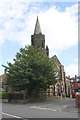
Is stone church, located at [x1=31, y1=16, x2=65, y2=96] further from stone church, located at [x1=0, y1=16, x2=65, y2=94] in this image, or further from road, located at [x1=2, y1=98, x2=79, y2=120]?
road, located at [x1=2, y1=98, x2=79, y2=120]

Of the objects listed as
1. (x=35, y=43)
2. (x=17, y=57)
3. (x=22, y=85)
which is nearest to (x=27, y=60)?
(x=17, y=57)

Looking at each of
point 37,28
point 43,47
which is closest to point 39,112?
point 43,47

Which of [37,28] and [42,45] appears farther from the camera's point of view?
[37,28]

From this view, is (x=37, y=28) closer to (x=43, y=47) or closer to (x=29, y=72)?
(x=43, y=47)

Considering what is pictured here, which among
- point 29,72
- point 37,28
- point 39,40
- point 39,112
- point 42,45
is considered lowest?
point 39,112

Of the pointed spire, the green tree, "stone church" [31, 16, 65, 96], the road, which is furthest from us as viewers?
the pointed spire

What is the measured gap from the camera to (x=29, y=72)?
25688 mm

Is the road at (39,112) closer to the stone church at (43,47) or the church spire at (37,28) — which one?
the stone church at (43,47)

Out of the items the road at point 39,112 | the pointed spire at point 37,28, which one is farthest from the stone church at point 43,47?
the road at point 39,112

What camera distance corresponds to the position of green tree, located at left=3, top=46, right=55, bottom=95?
25.8 metres

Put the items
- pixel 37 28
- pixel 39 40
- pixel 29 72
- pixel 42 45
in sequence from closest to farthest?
1. pixel 29 72
2. pixel 39 40
3. pixel 42 45
4. pixel 37 28

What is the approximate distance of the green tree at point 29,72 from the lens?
25.8m

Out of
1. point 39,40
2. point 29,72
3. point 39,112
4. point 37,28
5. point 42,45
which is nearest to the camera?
point 39,112

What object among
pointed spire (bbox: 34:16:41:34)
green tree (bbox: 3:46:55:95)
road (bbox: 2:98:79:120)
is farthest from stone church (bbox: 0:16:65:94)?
road (bbox: 2:98:79:120)
